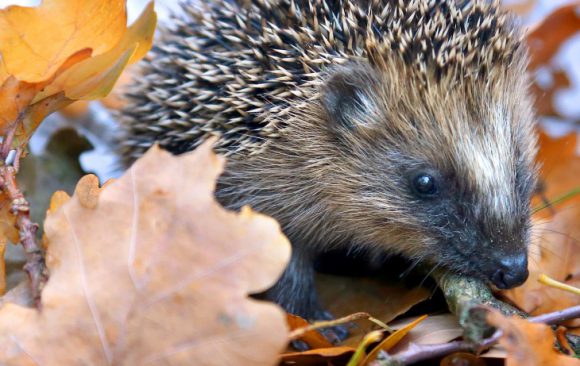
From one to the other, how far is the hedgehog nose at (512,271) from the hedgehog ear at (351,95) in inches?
29.2

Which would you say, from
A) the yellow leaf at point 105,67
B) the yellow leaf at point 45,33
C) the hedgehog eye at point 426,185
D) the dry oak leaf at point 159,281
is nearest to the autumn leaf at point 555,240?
the hedgehog eye at point 426,185

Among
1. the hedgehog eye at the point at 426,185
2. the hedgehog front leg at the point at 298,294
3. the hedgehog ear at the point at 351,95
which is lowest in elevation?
the hedgehog front leg at the point at 298,294

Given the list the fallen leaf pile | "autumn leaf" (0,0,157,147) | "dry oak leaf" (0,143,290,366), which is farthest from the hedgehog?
"dry oak leaf" (0,143,290,366)

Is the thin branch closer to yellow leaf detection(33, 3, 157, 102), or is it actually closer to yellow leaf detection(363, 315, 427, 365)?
yellow leaf detection(33, 3, 157, 102)

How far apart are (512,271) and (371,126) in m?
0.75

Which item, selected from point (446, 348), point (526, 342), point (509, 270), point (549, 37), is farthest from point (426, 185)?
point (549, 37)

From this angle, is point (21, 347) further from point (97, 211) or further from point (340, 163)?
point (340, 163)

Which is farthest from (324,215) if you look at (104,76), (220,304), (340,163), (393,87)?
(220,304)

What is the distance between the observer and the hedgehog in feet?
9.14

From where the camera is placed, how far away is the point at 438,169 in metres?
2.83

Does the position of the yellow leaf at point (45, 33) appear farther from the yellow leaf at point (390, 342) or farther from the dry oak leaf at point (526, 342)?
the dry oak leaf at point (526, 342)

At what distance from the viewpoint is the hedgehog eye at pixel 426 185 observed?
2.82 metres

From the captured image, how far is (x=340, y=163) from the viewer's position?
301 centimetres

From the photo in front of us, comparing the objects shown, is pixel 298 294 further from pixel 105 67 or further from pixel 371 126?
pixel 105 67
